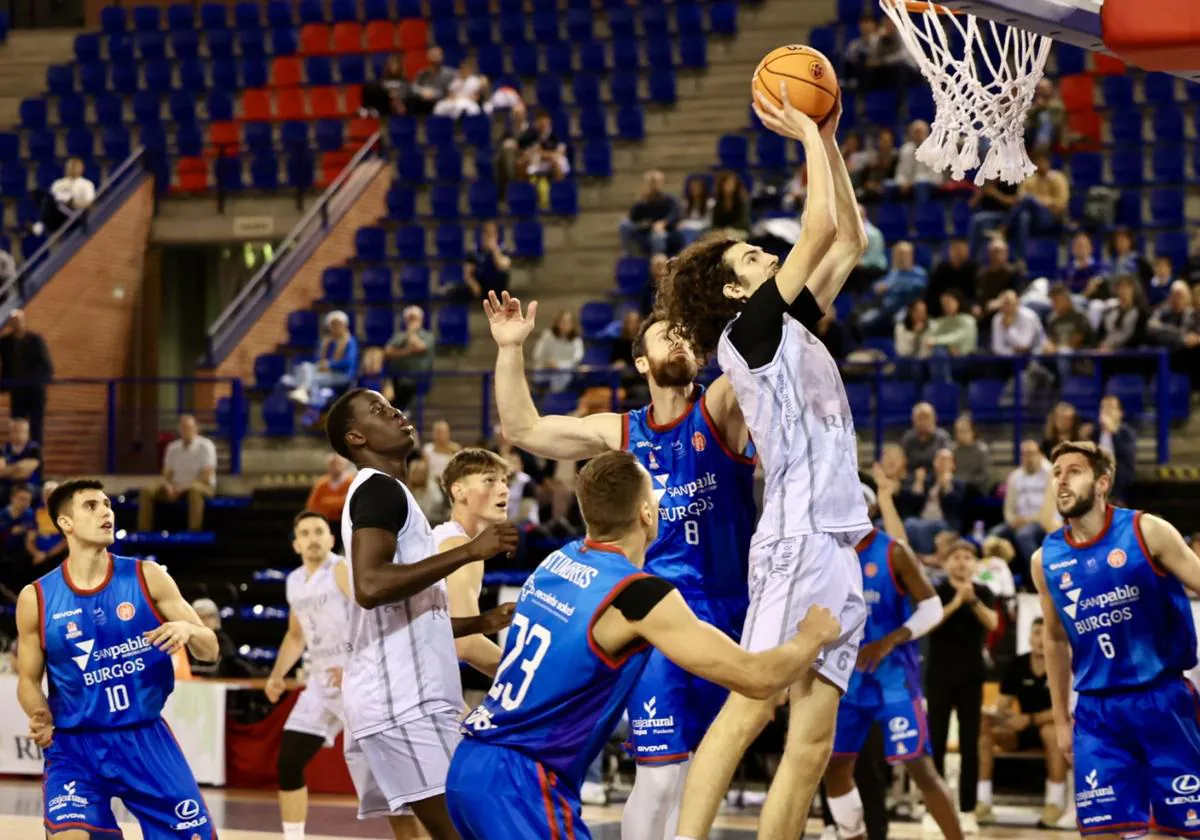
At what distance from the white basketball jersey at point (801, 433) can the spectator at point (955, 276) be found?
34.5ft

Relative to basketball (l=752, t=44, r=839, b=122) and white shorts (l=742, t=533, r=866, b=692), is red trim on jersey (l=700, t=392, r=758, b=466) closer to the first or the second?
white shorts (l=742, t=533, r=866, b=692)

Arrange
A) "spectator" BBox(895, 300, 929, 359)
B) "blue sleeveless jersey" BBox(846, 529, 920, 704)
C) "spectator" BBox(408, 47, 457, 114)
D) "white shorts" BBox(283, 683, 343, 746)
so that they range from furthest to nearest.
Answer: "spectator" BBox(408, 47, 457, 114) < "spectator" BBox(895, 300, 929, 359) < "white shorts" BBox(283, 683, 343, 746) < "blue sleeveless jersey" BBox(846, 529, 920, 704)

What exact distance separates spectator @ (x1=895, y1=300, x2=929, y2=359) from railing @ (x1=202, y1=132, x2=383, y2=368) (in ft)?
24.4

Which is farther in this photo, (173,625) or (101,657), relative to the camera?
(101,657)

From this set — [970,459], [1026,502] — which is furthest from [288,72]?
[1026,502]

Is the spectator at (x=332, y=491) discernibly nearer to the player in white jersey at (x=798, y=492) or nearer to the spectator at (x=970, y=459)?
the spectator at (x=970, y=459)

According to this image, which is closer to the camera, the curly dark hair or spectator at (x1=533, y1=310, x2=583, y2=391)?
the curly dark hair

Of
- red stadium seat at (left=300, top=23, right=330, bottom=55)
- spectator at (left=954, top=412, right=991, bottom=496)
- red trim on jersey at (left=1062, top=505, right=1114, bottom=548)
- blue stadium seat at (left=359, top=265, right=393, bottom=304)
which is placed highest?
red stadium seat at (left=300, top=23, right=330, bottom=55)

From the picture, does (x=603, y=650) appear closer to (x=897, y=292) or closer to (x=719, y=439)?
(x=719, y=439)

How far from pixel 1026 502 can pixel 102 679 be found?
8369 mm

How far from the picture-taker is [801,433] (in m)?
5.37

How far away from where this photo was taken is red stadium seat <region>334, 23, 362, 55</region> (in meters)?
23.4

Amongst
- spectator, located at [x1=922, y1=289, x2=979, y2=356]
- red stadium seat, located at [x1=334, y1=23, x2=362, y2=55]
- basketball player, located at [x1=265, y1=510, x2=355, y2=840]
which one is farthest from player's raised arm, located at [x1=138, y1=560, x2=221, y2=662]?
red stadium seat, located at [x1=334, y1=23, x2=362, y2=55]

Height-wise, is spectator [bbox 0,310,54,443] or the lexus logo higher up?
spectator [bbox 0,310,54,443]
